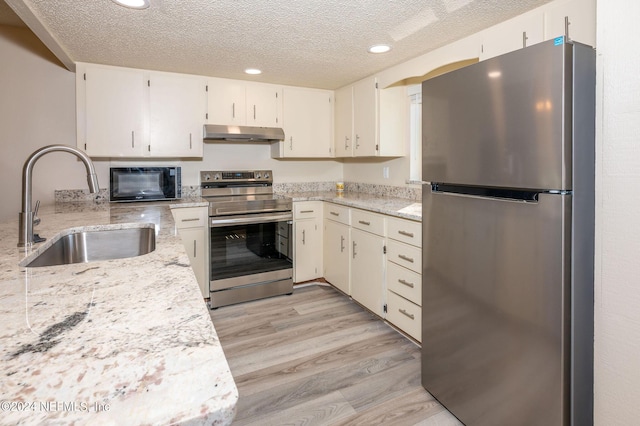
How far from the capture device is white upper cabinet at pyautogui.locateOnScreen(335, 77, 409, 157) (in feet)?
10.5

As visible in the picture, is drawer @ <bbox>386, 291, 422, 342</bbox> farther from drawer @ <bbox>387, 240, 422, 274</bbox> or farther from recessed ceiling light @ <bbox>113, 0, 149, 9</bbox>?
recessed ceiling light @ <bbox>113, 0, 149, 9</bbox>

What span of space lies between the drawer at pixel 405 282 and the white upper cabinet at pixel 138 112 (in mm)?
2025

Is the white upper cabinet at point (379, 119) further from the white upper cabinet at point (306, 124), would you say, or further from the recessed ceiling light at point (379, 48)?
the recessed ceiling light at point (379, 48)

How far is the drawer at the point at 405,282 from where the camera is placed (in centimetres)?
231

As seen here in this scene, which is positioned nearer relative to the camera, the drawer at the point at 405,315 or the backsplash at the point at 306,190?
the drawer at the point at 405,315

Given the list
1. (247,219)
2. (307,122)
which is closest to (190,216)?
(247,219)

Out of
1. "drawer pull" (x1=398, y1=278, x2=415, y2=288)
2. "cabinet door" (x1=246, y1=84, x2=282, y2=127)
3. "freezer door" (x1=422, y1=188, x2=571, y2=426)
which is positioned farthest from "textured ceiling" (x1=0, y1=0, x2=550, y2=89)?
"drawer pull" (x1=398, y1=278, x2=415, y2=288)

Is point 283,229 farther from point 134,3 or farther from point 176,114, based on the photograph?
point 134,3

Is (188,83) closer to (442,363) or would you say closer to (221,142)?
(221,142)

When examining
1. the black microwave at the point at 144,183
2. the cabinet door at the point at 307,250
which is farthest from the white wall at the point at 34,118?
the cabinet door at the point at 307,250

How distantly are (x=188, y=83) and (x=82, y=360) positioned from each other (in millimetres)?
3064

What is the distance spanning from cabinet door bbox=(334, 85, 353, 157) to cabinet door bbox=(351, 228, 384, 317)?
1.03 m

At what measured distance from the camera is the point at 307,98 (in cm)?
373

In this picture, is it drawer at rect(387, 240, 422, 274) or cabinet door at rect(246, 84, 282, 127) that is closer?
drawer at rect(387, 240, 422, 274)
